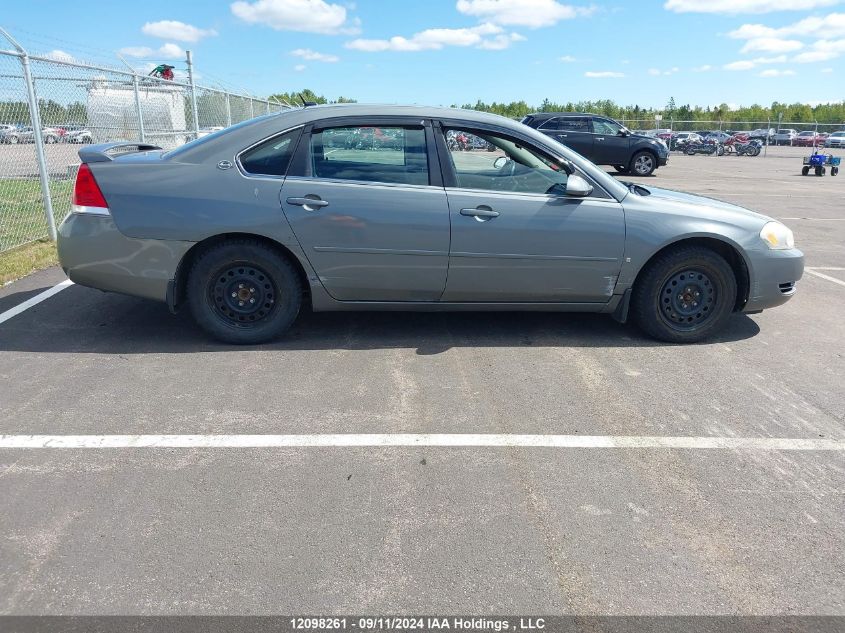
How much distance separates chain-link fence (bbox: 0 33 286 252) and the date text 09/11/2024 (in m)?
6.83

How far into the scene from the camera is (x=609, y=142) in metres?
20.4

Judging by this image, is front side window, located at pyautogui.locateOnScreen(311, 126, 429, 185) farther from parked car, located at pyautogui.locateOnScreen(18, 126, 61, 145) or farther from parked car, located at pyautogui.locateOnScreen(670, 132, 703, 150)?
parked car, located at pyautogui.locateOnScreen(670, 132, 703, 150)

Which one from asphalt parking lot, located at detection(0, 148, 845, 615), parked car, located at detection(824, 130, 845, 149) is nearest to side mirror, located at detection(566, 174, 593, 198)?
asphalt parking lot, located at detection(0, 148, 845, 615)

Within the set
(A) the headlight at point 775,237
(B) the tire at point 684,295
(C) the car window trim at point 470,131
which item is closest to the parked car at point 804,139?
(A) the headlight at point 775,237

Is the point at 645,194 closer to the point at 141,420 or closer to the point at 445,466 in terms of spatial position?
the point at 445,466

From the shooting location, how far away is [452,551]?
2.58 meters

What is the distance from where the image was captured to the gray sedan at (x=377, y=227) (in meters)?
4.48

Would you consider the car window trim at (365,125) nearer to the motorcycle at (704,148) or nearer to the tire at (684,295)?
the tire at (684,295)

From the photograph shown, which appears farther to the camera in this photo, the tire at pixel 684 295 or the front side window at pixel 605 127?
the front side window at pixel 605 127

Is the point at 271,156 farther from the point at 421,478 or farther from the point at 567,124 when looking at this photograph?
the point at 567,124

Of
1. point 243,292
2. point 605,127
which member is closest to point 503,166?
point 243,292

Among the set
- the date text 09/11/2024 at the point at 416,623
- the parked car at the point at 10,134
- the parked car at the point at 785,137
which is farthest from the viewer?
the parked car at the point at 785,137

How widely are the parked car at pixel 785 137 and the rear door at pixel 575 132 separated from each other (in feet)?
126

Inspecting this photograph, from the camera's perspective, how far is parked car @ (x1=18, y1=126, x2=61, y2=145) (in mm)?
7445
